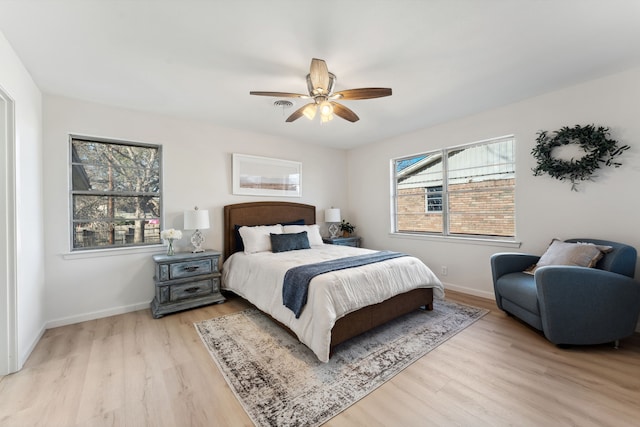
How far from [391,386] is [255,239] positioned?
245 centimetres

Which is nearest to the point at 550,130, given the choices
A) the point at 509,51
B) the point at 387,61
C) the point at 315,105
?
the point at 509,51

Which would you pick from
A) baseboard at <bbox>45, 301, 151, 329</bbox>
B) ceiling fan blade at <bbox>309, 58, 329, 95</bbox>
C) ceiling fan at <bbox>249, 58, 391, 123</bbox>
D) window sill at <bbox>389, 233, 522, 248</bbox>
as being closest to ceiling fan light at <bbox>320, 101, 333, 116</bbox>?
ceiling fan at <bbox>249, 58, 391, 123</bbox>

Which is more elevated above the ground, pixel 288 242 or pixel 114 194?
pixel 114 194

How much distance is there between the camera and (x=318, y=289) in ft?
7.19

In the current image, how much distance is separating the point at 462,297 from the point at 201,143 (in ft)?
14.0

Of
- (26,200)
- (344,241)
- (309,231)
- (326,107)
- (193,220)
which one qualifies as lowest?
(344,241)

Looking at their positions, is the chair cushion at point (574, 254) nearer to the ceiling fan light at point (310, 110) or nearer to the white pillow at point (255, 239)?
the ceiling fan light at point (310, 110)

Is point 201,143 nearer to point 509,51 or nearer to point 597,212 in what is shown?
point 509,51

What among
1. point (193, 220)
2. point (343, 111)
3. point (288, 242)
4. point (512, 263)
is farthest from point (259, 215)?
point (512, 263)

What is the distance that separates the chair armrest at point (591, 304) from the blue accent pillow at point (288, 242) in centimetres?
271

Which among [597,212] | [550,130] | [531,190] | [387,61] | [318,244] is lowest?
[318,244]

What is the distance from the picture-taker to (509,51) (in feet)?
7.08

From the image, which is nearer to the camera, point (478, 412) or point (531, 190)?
point (478, 412)

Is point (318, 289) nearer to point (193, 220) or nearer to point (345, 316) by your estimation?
point (345, 316)
